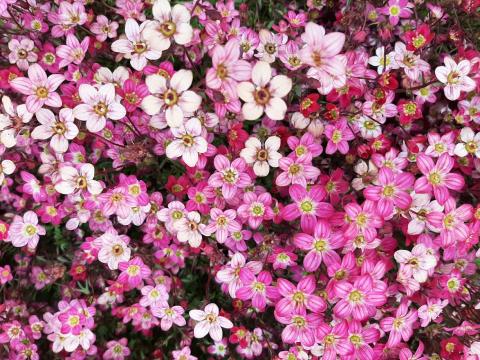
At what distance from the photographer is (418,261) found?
6.10 ft

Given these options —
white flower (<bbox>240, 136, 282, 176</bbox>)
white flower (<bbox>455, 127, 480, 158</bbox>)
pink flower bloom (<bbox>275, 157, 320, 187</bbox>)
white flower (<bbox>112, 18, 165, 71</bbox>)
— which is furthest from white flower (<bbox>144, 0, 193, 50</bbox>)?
white flower (<bbox>455, 127, 480, 158</bbox>)

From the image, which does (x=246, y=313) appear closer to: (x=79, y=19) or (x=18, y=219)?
(x=18, y=219)

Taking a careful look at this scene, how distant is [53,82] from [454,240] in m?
1.82

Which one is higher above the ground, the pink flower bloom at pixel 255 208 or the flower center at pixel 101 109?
the flower center at pixel 101 109

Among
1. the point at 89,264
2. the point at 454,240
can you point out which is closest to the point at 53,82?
the point at 89,264

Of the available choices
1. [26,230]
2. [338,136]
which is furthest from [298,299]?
[26,230]

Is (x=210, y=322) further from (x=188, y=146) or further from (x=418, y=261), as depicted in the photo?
(x=418, y=261)

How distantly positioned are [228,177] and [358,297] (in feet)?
2.40

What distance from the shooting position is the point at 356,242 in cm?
186

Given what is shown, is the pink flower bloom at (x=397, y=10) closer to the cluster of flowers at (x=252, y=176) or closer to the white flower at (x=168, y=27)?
the cluster of flowers at (x=252, y=176)

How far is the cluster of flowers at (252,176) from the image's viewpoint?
179 cm

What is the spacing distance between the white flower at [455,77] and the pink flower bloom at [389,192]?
0.50 m

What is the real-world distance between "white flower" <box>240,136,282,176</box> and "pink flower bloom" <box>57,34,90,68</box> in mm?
904

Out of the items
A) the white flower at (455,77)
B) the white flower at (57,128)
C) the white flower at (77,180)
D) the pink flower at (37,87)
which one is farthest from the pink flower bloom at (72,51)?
the white flower at (455,77)
